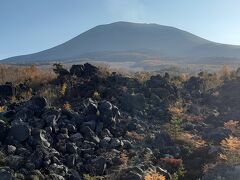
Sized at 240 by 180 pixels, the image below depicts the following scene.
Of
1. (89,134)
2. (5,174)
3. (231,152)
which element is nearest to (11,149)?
(5,174)

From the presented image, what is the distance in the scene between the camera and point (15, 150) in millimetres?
15227

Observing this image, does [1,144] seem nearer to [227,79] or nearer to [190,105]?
[190,105]

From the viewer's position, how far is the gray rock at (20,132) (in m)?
15.9

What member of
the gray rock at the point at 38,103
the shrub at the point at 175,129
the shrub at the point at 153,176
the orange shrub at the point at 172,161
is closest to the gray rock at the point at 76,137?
the gray rock at the point at 38,103

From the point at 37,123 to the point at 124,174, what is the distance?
4582mm

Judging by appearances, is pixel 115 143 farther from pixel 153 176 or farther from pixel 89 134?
pixel 153 176

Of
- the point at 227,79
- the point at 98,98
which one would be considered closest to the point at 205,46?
the point at 227,79

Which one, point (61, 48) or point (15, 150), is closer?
point (15, 150)

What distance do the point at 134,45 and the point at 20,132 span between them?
15411 cm

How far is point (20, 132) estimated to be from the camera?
16.0 m

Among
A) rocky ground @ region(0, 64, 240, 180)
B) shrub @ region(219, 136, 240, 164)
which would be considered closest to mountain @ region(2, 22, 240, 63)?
rocky ground @ region(0, 64, 240, 180)

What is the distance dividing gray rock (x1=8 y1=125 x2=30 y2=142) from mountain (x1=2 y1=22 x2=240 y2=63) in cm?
12205

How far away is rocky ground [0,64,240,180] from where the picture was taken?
15.1m

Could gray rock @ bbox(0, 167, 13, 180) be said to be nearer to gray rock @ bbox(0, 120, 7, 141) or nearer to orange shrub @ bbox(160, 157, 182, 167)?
gray rock @ bbox(0, 120, 7, 141)
